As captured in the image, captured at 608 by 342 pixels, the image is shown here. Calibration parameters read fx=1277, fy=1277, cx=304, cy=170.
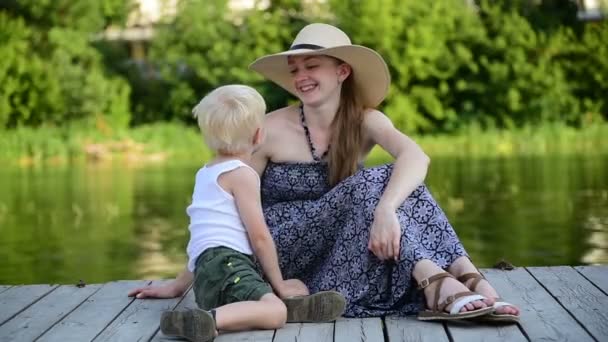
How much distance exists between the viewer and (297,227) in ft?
12.4

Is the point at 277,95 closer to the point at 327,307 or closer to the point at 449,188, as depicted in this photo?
the point at 449,188

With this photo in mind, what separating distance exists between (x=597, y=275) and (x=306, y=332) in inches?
51.1

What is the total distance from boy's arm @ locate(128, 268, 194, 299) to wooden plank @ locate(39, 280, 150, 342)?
0.13ft

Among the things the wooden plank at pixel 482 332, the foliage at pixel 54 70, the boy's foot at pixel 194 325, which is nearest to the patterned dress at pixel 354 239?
the wooden plank at pixel 482 332

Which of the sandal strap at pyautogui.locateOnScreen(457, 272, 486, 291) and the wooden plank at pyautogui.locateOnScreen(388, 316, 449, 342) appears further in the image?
the sandal strap at pyautogui.locateOnScreen(457, 272, 486, 291)

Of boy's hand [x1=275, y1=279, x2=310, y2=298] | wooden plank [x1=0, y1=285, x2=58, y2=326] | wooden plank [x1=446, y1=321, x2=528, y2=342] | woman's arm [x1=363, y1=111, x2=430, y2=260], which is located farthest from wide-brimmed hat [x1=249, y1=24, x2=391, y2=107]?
wooden plank [x1=0, y1=285, x2=58, y2=326]

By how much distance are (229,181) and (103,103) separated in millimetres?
17876

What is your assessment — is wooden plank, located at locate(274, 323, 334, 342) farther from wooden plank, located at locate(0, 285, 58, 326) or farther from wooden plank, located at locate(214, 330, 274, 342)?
wooden plank, located at locate(0, 285, 58, 326)

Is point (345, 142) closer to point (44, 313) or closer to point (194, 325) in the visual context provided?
point (194, 325)

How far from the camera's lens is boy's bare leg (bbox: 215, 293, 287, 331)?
3.25 metres

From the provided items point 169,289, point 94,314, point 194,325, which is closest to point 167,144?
point 169,289

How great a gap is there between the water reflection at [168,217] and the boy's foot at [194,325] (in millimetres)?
3640

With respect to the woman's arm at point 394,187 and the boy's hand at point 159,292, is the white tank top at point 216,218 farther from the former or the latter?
the boy's hand at point 159,292

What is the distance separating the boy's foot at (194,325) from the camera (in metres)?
3.15
